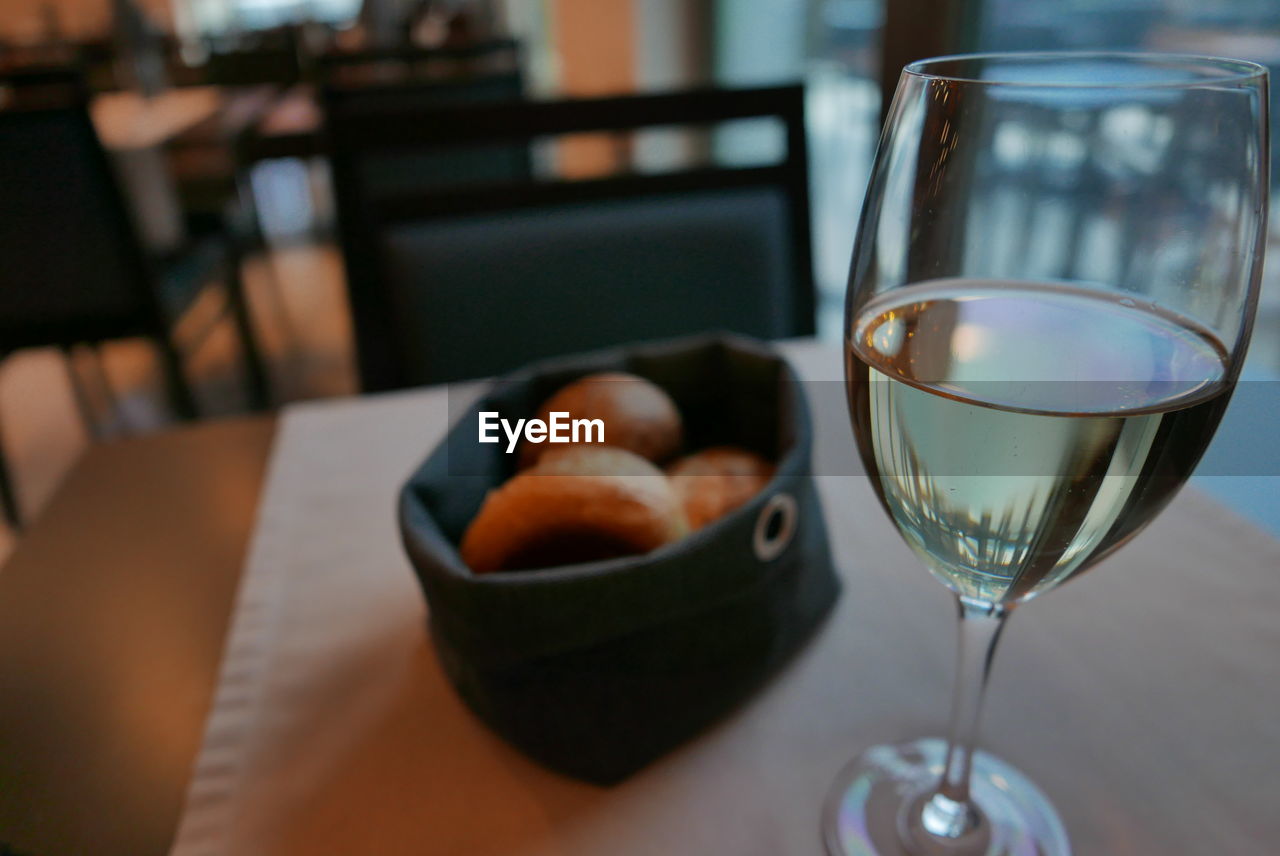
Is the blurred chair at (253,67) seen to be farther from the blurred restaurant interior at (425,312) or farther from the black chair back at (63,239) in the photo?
the black chair back at (63,239)

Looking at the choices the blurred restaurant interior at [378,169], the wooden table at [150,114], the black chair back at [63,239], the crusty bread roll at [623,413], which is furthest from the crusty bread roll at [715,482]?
the wooden table at [150,114]

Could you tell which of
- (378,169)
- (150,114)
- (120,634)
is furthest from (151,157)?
(120,634)

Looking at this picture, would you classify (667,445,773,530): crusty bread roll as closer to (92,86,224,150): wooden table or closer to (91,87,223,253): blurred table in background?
(91,87,223,253): blurred table in background

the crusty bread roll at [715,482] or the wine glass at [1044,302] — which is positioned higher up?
the wine glass at [1044,302]

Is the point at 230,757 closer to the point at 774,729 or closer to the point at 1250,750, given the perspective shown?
the point at 774,729

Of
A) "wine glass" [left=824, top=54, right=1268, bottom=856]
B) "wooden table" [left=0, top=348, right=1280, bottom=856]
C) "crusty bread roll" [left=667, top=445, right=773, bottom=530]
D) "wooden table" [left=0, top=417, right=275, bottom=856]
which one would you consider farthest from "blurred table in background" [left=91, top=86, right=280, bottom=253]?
"wine glass" [left=824, top=54, right=1268, bottom=856]
